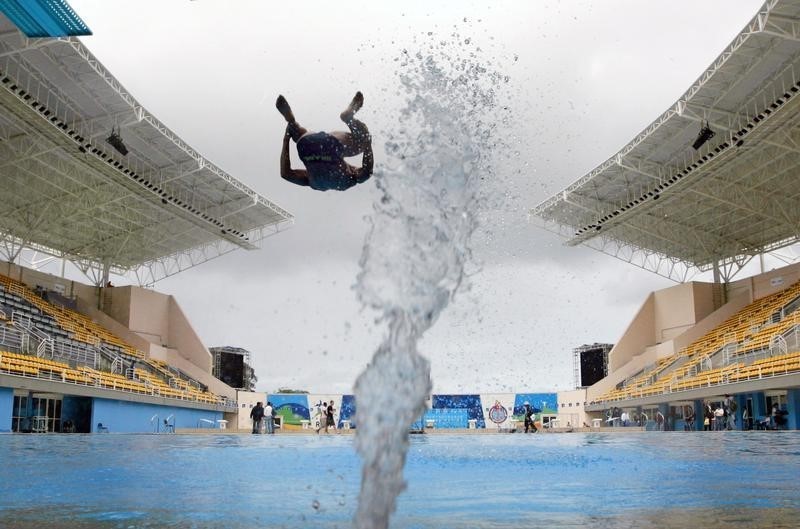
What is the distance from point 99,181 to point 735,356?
3142cm

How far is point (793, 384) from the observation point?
2562 cm

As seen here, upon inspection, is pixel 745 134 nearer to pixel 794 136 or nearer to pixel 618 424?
pixel 794 136

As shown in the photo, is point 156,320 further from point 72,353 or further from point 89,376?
point 89,376

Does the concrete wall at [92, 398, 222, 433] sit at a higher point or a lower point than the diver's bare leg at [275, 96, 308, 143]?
lower

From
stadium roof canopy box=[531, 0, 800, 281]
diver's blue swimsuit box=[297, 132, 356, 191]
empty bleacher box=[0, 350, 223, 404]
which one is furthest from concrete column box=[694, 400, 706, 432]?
diver's blue swimsuit box=[297, 132, 356, 191]

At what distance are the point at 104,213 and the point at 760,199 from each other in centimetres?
3527

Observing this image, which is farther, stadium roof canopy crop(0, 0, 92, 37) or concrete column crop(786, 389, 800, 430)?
concrete column crop(786, 389, 800, 430)

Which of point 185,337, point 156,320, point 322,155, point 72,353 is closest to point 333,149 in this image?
point 322,155

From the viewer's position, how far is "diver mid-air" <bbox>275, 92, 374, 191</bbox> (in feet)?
32.1

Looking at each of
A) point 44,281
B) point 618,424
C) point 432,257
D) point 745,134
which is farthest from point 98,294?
point 432,257

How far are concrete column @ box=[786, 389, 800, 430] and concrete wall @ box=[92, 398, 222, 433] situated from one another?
28.6 m

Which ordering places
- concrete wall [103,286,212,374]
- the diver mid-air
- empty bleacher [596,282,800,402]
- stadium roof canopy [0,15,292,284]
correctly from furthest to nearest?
concrete wall [103,286,212,374] < empty bleacher [596,282,800,402] < stadium roof canopy [0,15,292,284] < the diver mid-air

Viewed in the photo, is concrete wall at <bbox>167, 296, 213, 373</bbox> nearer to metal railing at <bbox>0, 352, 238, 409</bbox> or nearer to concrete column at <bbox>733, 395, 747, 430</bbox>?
metal railing at <bbox>0, 352, 238, 409</bbox>

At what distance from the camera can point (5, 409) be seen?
25.5m
